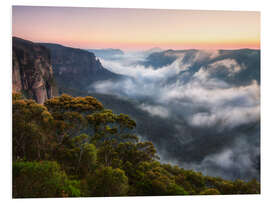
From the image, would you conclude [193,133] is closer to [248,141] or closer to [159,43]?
[248,141]

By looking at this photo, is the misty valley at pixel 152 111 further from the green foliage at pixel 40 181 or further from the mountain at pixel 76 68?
the green foliage at pixel 40 181

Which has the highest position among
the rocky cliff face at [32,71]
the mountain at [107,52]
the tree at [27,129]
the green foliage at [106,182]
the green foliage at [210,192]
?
the mountain at [107,52]

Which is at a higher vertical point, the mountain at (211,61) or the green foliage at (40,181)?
the mountain at (211,61)

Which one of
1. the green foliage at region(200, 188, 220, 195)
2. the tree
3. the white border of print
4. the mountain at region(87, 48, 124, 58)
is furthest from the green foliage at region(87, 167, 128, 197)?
the mountain at region(87, 48, 124, 58)

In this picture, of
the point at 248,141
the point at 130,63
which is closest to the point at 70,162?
the point at 130,63

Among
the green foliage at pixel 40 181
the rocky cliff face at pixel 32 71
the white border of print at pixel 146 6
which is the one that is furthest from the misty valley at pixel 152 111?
the green foliage at pixel 40 181

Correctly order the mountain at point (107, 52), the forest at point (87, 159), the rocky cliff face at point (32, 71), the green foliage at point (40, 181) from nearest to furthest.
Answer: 1. the green foliage at point (40, 181)
2. the forest at point (87, 159)
3. the rocky cliff face at point (32, 71)
4. the mountain at point (107, 52)

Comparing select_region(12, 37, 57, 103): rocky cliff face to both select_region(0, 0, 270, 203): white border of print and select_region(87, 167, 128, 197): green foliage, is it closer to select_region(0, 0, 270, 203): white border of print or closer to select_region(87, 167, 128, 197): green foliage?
select_region(0, 0, 270, 203): white border of print
